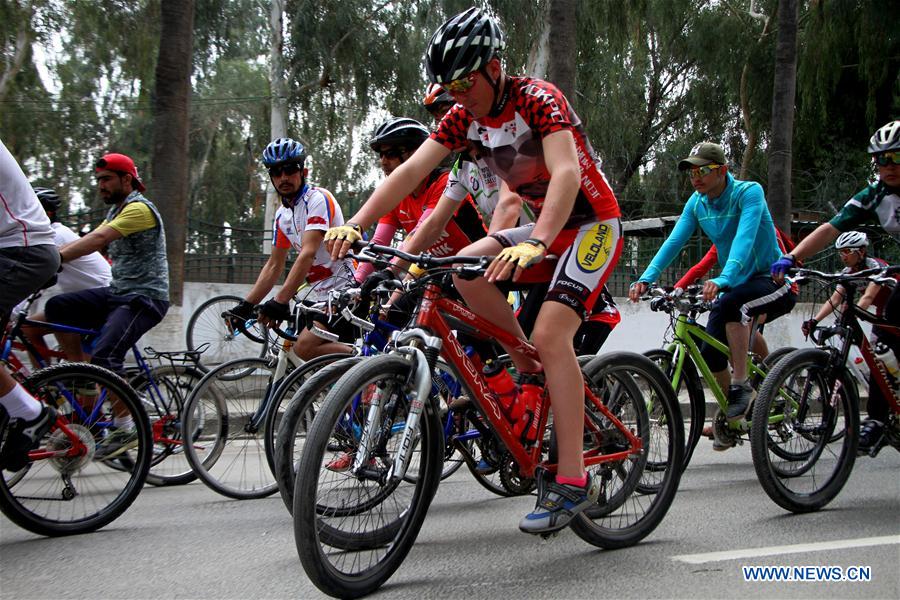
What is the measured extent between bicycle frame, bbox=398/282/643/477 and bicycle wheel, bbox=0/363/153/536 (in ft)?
6.49

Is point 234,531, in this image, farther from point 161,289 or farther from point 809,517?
point 809,517

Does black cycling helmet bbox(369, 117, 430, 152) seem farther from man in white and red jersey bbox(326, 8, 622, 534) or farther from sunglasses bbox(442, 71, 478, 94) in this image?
sunglasses bbox(442, 71, 478, 94)

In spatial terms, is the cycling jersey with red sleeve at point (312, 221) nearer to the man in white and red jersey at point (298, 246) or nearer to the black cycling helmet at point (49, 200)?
the man in white and red jersey at point (298, 246)

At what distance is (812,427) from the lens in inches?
213

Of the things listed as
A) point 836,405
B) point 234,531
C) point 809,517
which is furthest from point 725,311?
point 234,531

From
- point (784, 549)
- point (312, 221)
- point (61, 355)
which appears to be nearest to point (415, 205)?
point (312, 221)

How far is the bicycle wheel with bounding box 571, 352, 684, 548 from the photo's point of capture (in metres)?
4.35

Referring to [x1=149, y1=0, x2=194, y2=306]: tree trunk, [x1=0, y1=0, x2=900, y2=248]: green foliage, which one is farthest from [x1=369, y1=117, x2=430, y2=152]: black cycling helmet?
[x1=0, y1=0, x2=900, y2=248]: green foliage

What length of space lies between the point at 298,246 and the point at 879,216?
12.8 ft

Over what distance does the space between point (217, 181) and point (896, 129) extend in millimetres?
30684

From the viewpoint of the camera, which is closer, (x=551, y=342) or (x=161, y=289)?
(x=551, y=342)

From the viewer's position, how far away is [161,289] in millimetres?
6453

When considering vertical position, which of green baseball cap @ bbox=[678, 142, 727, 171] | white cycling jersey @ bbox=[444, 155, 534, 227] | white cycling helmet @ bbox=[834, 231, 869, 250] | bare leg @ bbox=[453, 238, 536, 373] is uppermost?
green baseball cap @ bbox=[678, 142, 727, 171]

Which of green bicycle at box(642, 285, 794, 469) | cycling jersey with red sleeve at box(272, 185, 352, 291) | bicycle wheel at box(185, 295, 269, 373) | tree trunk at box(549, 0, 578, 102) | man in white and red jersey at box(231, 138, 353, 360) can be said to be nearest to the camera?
man in white and red jersey at box(231, 138, 353, 360)
